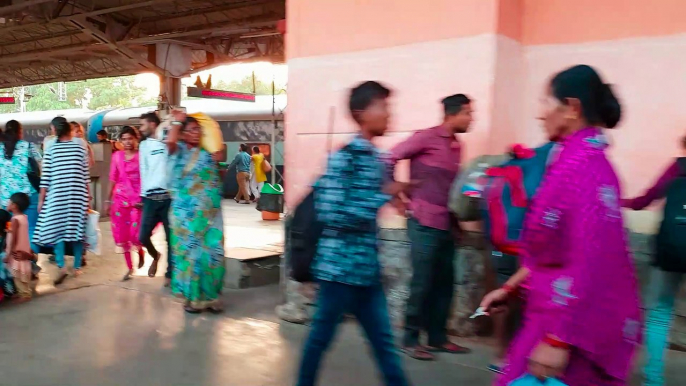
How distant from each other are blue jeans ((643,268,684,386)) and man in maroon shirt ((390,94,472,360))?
1131 millimetres

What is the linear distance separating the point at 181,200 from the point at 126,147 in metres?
1.96

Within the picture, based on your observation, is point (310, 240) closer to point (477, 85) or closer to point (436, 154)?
point (436, 154)

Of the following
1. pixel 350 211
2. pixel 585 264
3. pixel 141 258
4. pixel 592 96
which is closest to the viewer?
pixel 585 264

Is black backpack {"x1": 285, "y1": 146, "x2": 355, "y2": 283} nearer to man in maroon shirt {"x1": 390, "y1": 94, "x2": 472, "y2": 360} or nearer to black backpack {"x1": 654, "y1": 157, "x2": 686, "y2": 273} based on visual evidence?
man in maroon shirt {"x1": 390, "y1": 94, "x2": 472, "y2": 360}

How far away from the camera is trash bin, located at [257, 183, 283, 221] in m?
11.0

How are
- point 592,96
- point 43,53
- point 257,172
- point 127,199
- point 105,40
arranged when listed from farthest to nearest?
1. point 43,53
2. point 257,172
3. point 105,40
4. point 127,199
5. point 592,96

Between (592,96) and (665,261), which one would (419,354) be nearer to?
(665,261)

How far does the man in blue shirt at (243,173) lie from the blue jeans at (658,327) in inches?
503

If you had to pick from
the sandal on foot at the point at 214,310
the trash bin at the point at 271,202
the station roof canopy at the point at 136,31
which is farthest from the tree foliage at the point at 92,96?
the sandal on foot at the point at 214,310

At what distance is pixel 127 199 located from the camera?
620 cm

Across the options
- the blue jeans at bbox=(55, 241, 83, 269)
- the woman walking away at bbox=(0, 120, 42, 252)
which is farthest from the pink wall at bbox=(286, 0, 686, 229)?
the woman walking away at bbox=(0, 120, 42, 252)

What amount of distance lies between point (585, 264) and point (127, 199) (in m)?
5.41

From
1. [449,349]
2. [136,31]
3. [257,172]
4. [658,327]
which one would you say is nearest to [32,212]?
[449,349]

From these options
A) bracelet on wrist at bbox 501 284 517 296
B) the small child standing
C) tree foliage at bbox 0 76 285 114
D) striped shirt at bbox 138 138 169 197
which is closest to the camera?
bracelet on wrist at bbox 501 284 517 296
